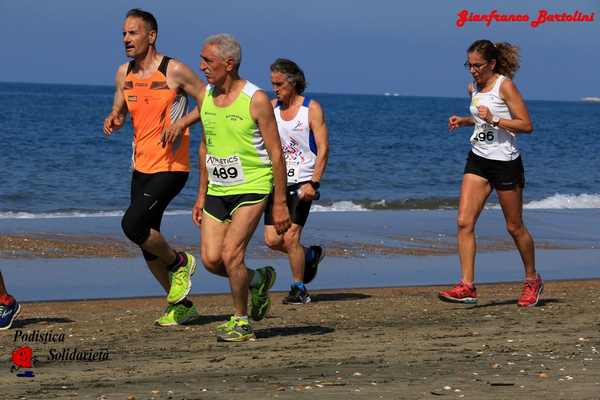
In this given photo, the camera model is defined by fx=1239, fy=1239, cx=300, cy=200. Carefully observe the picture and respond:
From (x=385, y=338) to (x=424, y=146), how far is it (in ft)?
123

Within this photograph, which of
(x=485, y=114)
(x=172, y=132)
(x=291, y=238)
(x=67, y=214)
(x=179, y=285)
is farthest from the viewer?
(x=67, y=214)

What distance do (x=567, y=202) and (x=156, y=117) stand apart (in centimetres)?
1739

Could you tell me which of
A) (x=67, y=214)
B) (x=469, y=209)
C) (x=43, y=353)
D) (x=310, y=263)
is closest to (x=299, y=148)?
(x=310, y=263)

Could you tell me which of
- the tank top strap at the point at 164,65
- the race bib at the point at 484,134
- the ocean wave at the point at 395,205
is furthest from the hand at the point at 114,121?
the ocean wave at the point at 395,205

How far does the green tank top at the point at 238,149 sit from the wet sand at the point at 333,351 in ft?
3.18

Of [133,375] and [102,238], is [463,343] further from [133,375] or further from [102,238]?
[102,238]

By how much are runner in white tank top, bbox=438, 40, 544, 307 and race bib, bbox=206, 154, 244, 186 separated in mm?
2364

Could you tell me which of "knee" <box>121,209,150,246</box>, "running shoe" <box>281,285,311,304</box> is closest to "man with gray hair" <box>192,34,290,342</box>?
"knee" <box>121,209,150,246</box>

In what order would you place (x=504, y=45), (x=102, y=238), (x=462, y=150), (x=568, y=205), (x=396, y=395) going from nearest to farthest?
(x=396, y=395) < (x=504, y=45) < (x=102, y=238) < (x=568, y=205) < (x=462, y=150)

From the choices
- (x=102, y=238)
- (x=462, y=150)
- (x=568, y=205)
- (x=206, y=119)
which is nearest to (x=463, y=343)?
(x=206, y=119)

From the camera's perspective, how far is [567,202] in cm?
2423

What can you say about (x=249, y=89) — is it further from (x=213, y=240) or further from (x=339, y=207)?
(x=339, y=207)

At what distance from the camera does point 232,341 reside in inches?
296

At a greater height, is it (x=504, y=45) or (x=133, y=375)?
(x=504, y=45)
